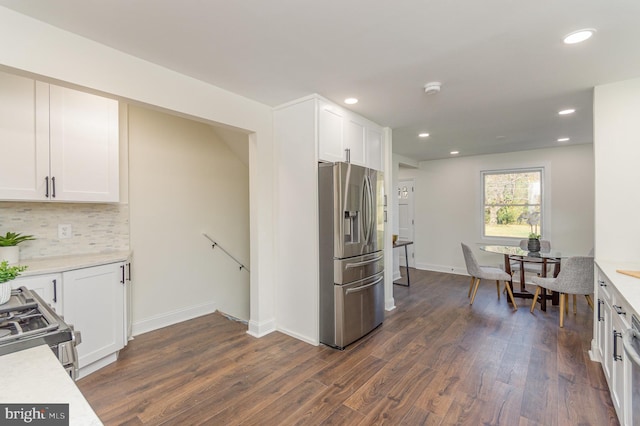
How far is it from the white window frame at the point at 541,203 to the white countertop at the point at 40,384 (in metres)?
6.67

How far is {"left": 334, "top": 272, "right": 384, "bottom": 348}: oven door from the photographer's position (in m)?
2.93

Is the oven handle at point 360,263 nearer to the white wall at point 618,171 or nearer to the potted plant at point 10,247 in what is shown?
the white wall at point 618,171

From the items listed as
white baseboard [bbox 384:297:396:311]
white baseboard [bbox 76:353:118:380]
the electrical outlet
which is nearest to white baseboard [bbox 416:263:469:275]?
white baseboard [bbox 384:297:396:311]

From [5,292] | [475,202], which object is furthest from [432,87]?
[475,202]

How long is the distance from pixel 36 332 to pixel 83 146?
6.84 feet

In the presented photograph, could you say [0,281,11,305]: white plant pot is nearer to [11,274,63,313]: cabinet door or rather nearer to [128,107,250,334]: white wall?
[11,274,63,313]: cabinet door

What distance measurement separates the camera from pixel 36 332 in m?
1.05

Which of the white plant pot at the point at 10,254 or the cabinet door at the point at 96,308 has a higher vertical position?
the white plant pot at the point at 10,254

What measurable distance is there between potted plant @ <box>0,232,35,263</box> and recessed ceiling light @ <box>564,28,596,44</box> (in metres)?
4.29

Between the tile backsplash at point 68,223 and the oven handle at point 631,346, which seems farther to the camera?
the tile backsplash at point 68,223

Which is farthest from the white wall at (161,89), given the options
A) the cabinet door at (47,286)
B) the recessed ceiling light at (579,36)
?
the recessed ceiling light at (579,36)

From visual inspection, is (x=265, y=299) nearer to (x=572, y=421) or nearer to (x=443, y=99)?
(x=572, y=421)

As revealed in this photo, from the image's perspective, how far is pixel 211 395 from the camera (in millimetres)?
2205

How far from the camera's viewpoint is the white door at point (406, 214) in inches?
278
